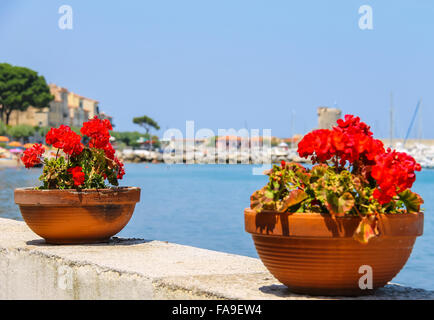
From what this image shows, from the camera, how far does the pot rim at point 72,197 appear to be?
15.0 feet

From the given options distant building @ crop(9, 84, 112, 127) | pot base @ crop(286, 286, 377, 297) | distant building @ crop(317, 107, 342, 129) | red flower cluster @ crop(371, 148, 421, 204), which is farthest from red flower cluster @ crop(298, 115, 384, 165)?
distant building @ crop(317, 107, 342, 129)

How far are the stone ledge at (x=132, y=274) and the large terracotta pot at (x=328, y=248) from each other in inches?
5.1

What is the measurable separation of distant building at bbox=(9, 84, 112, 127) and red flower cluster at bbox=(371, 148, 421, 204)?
265ft

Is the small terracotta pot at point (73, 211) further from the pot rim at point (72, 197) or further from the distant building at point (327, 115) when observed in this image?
the distant building at point (327, 115)

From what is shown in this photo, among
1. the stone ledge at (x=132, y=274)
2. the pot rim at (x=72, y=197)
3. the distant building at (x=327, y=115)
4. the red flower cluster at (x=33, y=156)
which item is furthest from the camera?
the distant building at (x=327, y=115)

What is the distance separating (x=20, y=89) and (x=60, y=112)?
413 inches

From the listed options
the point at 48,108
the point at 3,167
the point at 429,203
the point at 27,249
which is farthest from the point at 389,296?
the point at 48,108

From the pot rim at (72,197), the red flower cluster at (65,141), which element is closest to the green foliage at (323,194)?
the pot rim at (72,197)

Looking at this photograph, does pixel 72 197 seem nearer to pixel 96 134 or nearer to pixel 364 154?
pixel 96 134

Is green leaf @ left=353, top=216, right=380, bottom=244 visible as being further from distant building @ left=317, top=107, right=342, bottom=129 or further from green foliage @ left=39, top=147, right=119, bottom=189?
distant building @ left=317, top=107, right=342, bottom=129

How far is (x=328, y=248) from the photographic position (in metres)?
2.81

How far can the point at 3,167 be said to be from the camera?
67.4 m

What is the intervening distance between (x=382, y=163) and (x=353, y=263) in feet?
1.49
